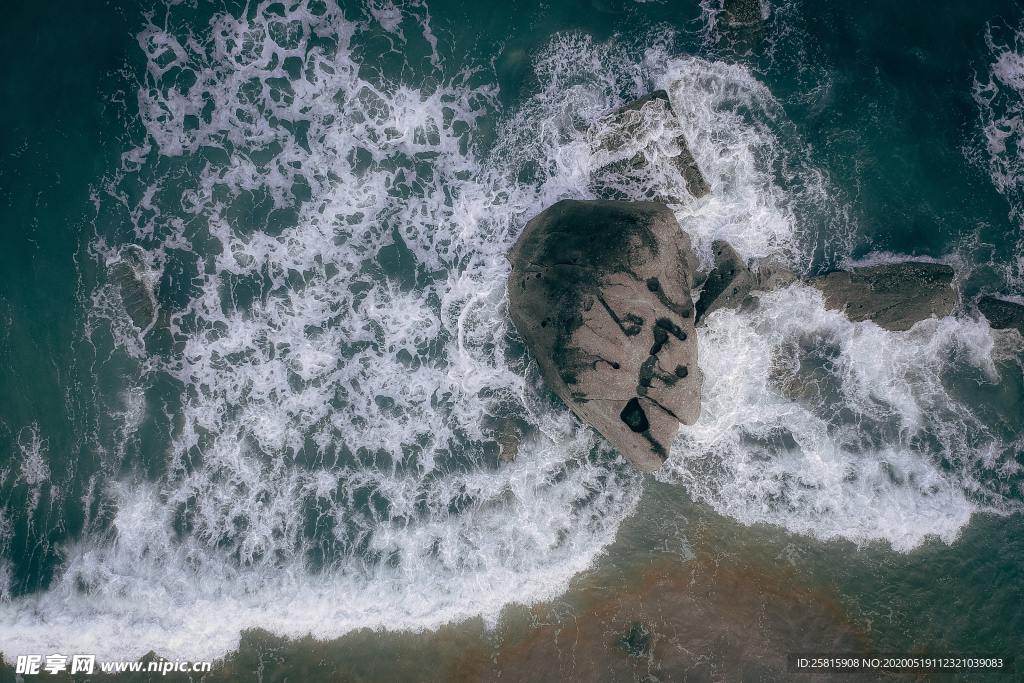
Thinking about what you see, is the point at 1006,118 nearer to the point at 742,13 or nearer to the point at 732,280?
the point at 742,13

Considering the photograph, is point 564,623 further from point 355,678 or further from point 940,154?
point 940,154

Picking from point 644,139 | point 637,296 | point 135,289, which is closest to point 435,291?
point 637,296

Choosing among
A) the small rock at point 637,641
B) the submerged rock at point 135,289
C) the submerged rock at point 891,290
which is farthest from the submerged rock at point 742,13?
the submerged rock at point 135,289

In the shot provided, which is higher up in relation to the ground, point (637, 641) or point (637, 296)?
point (637, 296)

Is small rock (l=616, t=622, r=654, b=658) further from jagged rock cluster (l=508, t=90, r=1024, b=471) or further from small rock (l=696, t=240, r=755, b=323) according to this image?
small rock (l=696, t=240, r=755, b=323)

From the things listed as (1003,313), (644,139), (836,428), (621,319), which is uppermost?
(644,139)

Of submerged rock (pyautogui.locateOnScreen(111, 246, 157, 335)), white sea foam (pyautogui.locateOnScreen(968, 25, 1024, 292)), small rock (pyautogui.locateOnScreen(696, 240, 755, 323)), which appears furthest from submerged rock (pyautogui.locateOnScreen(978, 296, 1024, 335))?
submerged rock (pyautogui.locateOnScreen(111, 246, 157, 335))
